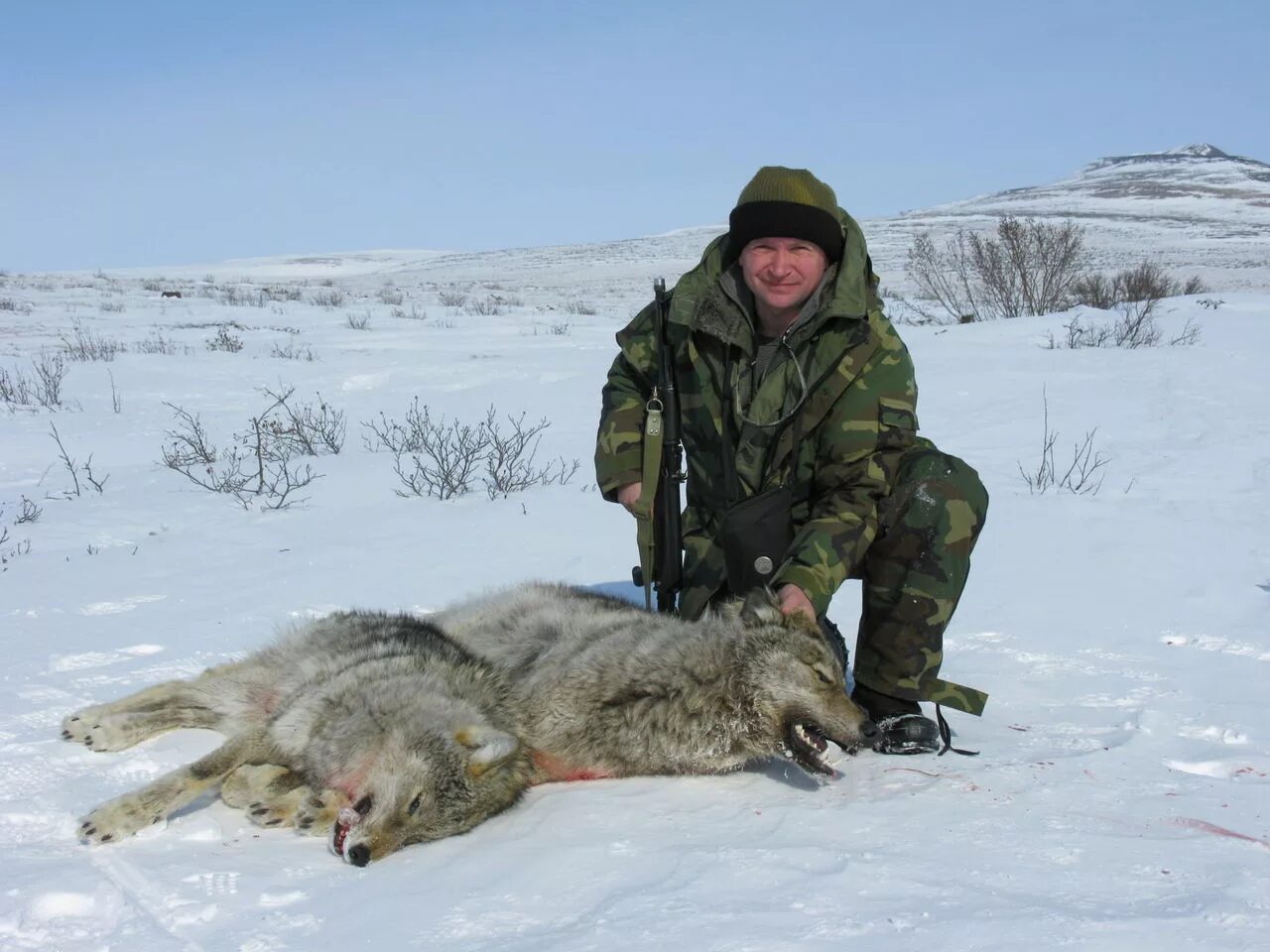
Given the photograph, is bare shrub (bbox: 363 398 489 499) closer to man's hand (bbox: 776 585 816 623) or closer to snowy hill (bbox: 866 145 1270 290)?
man's hand (bbox: 776 585 816 623)

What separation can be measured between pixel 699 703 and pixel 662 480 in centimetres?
127

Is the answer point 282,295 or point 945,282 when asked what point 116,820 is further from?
point 282,295

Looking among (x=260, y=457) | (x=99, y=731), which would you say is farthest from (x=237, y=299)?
(x=99, y=731)

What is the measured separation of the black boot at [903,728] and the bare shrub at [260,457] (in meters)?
4.48

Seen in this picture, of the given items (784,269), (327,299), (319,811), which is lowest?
(319,811)

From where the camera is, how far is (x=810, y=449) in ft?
13.6

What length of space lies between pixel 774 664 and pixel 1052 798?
94cm

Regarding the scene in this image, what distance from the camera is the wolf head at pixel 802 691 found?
11.1ft

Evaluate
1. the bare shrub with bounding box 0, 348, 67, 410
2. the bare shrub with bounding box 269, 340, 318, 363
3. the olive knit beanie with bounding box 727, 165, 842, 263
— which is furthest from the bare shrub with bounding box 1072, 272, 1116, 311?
the bare shrub with bounding box 0, 348, 67, 410

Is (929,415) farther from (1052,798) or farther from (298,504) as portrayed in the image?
(1052,798)

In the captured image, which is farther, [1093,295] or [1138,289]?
[1138,289]

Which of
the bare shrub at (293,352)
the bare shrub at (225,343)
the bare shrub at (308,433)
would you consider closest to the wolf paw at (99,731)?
the bare shrub at (308,433)

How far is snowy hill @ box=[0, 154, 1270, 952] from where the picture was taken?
2420mm

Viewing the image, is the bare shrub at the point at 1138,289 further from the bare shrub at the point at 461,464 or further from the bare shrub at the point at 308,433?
the bare shrub at the point at 308,433
